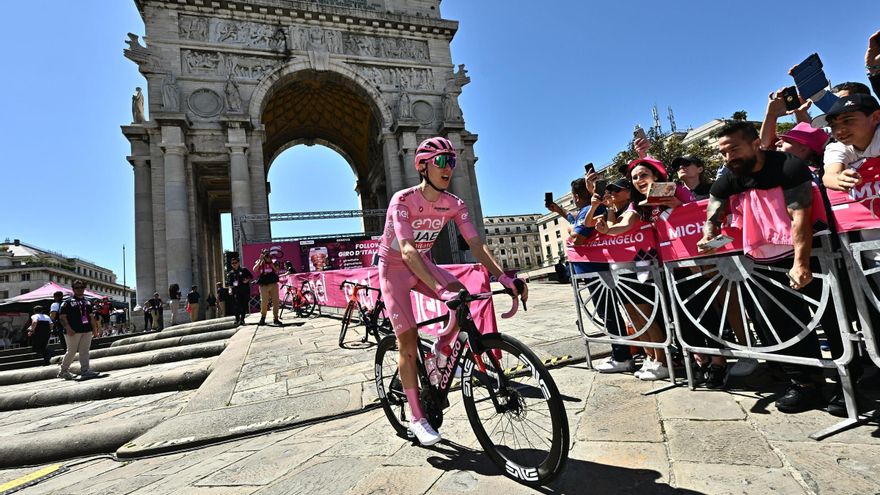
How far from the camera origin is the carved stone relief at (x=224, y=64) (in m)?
18.9

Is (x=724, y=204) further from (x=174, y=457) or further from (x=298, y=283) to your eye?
(x=298, y=283)

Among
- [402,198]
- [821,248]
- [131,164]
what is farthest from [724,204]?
[131,164]

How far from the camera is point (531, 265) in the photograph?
9625cm

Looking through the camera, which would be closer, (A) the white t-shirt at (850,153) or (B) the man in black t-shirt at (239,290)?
(A) the white t-shirt at (850,153)

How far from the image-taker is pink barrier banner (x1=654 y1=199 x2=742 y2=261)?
9.68 ft

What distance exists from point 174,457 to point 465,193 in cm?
2032

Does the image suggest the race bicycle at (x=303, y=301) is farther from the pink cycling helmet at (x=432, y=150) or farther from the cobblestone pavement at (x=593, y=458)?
the pink cycling helmet at (x=432, y=150)

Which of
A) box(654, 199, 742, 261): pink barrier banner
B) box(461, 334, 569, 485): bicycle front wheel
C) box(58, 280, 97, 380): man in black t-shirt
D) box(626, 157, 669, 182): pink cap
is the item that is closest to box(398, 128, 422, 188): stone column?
box(58, 280, 97, 380): man in black t-shirt

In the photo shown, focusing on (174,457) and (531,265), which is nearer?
(174,457)

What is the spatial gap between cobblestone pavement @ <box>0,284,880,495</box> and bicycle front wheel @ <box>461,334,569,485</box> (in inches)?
4.1

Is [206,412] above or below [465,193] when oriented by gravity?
below

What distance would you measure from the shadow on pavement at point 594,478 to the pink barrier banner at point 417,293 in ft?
4.43

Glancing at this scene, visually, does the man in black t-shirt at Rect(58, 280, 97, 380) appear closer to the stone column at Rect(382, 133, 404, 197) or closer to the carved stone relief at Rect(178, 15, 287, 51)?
the stone column at Rect(382, 133, 404, 197)

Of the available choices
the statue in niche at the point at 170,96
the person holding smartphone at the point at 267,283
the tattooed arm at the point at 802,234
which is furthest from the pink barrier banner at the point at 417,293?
the statue in niche at the point at 170,96
